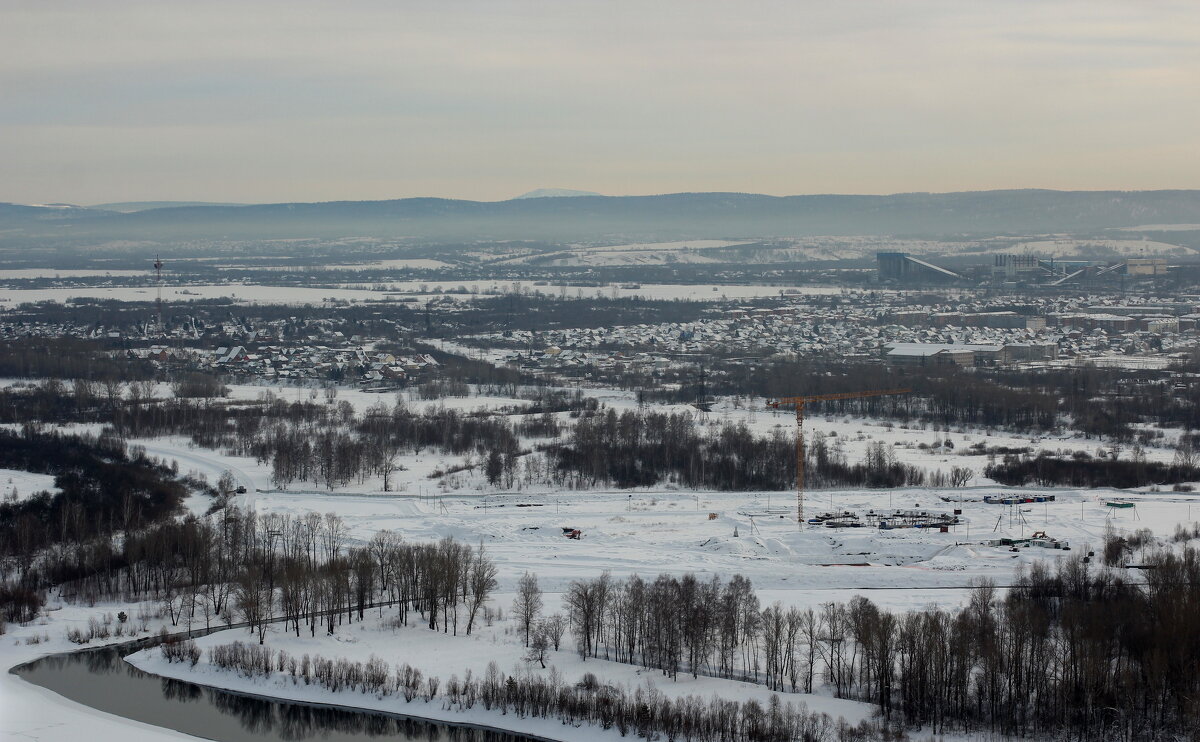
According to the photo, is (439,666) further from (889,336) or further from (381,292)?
(381,292)

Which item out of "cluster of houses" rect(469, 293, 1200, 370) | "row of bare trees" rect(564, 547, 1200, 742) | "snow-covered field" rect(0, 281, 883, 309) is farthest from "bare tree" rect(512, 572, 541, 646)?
"snow-covered field" rect(0, 281, 883, 309)

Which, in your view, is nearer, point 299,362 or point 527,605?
point 527,605

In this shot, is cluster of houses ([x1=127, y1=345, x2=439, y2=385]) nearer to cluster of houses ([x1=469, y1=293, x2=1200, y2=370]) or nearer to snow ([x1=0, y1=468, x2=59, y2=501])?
cluster of houses ([x1=469, y1=293, x2=1200, y2=370])

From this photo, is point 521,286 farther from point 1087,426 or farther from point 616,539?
point 616,539

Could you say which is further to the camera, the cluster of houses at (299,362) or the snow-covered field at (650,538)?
the cluster of houses at (299,362)

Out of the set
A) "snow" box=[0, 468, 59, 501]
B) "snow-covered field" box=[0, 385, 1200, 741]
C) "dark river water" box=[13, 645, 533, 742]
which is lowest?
"dark river water" box=[13, 645, 533, 742]

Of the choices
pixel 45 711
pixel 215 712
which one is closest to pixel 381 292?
pixel 215 712

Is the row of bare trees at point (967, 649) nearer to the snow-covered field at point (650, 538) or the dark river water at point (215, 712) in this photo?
the snow-covered field at point (650, 538)

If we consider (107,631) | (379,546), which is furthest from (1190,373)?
(107,631)

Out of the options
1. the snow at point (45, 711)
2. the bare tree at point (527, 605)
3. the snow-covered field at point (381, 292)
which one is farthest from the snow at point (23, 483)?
the snow-covered field at point (381, 292)
